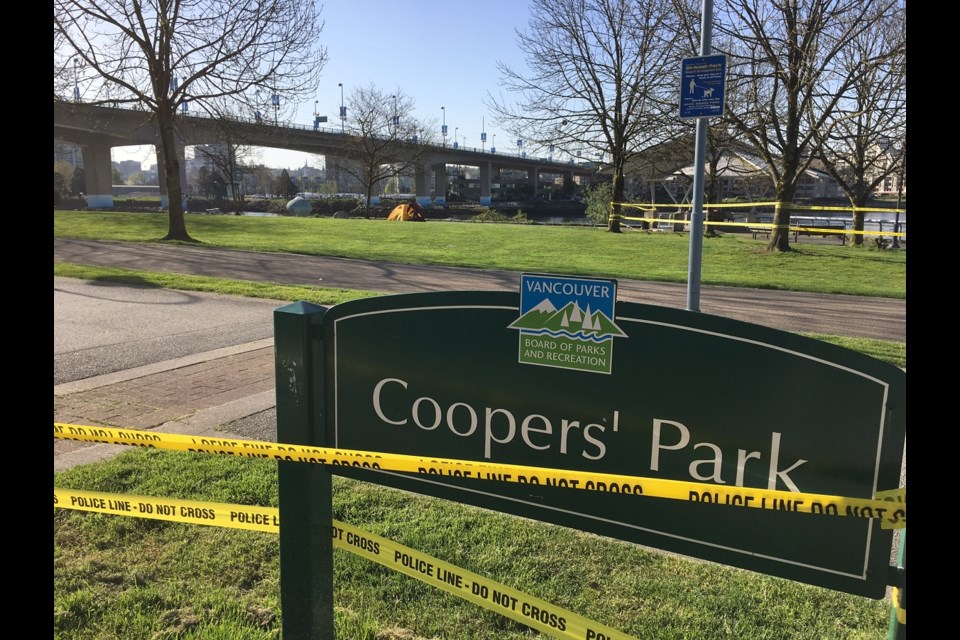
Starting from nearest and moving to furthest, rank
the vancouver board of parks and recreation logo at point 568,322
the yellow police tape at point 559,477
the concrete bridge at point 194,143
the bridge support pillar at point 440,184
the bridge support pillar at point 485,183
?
the yellow police tape at point 559,477 < the vancouver board of parks and recreation logo at point 568,322 < the concrete bridge at point 194,143 < the bridge support pillar at point 440,184 < the bridge support pillar at point 485,183

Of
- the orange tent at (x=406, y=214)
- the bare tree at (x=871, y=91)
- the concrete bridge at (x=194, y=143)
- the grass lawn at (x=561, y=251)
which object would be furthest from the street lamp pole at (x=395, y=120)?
the bare tree at (x=871, y=91)

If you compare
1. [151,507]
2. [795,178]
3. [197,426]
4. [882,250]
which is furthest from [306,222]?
[151,507]

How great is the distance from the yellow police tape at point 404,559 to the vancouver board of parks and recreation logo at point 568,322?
780 millimetres

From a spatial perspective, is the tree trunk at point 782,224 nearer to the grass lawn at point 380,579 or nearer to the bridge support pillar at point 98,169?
the grass lawn at point 380,579

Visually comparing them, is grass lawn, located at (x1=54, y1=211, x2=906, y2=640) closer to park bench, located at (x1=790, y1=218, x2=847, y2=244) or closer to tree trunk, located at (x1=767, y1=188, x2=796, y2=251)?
park bench, located at (x1=790, y1=218, x2=847, y2=244)

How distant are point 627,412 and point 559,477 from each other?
0.84 ft

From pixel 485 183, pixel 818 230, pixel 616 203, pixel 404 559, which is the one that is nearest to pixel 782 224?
pixel 818 230

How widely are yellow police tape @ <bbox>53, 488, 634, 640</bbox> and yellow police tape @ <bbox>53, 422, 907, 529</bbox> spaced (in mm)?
399

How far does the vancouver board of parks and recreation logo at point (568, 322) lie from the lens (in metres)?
1.92

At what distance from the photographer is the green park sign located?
1719 millimetres

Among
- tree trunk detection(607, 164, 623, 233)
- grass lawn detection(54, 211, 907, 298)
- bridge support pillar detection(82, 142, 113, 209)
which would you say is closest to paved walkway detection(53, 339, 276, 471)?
grass lawn detection(54, 211, 907, 298)
